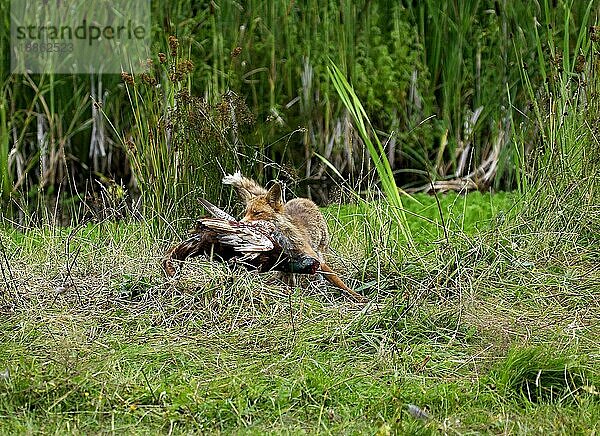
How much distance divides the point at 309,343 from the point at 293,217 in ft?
3.42

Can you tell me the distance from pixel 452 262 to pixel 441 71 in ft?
13.6

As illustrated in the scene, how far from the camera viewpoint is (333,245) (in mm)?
5293

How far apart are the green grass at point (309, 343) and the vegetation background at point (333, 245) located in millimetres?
11

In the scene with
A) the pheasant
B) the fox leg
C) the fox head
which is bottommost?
the fox leg

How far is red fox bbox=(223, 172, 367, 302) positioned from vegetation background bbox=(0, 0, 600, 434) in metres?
0.14

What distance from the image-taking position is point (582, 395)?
313cm

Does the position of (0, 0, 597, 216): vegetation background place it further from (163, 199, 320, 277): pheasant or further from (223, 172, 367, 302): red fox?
(163, 199, 320, 277): pheasant

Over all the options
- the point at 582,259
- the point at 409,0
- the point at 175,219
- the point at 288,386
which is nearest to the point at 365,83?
the point at 409,0

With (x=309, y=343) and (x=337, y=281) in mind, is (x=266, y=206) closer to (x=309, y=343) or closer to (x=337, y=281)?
(x=337, y=281)

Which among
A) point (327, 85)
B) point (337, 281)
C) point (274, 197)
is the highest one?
point (274, 197)

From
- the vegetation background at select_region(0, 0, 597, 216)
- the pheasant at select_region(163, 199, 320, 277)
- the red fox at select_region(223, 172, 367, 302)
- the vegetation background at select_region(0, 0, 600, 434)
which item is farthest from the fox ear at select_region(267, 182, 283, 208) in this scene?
the vegetation background at select_region(0, 0, 597, 216)

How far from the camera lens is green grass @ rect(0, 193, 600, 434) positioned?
9.92 ft

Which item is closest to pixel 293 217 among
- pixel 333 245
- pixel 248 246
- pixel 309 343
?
pixel 248 246

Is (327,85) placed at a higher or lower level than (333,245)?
higher
